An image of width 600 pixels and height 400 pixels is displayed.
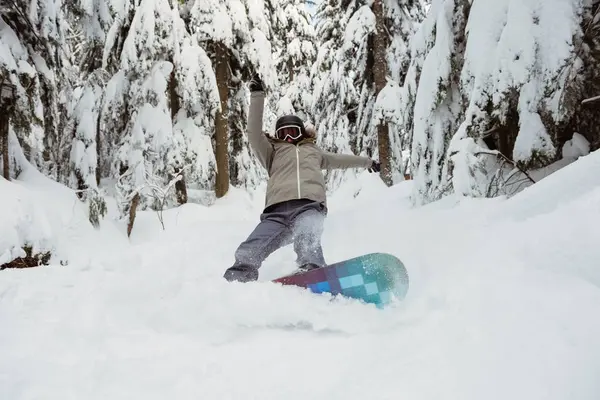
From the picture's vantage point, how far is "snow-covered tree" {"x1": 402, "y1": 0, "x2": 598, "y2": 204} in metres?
3.06

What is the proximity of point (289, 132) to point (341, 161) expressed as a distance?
1.94 feet

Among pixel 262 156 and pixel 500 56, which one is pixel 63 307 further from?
pixel 500 56

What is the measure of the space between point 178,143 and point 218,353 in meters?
9.15

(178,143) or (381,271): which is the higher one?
(178,143)

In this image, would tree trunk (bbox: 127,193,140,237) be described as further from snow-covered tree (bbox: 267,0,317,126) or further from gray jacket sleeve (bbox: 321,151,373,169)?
snow-covered tree (bbox: 267,0,317,126)

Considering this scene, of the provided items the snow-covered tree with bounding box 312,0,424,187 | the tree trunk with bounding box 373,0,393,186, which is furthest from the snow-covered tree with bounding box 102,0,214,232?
the tree trunk with bounding box 373,0,393,186

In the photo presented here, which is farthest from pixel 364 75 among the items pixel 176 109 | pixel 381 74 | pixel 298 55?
pixel 298 55

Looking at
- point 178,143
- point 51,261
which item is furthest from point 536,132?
point 178,143

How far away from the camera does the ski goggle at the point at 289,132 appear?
3812 mm

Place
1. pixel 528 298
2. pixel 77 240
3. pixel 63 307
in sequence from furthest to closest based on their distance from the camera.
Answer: pixel 77 240 → pixel 63 307 → pixel 528 298

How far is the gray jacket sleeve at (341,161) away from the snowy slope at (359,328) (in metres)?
1.31

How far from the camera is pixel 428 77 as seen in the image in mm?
4336

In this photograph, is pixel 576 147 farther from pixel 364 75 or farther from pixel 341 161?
pixel 364 75

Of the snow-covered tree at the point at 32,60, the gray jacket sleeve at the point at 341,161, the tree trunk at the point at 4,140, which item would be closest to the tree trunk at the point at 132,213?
the snow-covered tree at the point at 32,60
